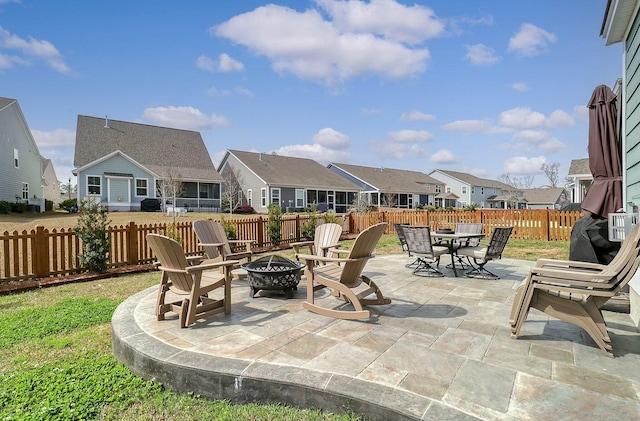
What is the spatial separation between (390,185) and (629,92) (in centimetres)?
3642

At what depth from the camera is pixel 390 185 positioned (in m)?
Answer: 40.5

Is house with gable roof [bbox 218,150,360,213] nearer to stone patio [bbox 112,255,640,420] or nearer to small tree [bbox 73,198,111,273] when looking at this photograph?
small tree [bbox 73,198,111,273]

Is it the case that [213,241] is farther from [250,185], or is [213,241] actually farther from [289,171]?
[289,171]

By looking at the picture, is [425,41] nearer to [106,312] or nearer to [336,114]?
[336,114]

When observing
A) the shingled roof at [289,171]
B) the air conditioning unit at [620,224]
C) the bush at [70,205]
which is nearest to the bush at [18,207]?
the bush at [70,205]

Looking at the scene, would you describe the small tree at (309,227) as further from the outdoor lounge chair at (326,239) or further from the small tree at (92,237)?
the outdoor lounge chair at (326,239)

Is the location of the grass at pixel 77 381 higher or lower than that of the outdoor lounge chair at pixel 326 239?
lower

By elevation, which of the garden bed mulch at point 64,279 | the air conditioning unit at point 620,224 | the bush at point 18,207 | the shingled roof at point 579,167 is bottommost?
the garden bed mulch at point 64,279

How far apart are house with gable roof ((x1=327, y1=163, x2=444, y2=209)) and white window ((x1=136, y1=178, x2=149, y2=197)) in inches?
848

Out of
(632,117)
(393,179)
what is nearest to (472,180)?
(393,179)

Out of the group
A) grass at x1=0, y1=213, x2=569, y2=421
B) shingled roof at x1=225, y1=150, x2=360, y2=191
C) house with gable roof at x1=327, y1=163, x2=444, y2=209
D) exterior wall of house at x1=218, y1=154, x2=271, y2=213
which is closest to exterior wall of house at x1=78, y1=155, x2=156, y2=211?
exterior wall of house at x1=218, y1=154, x2=271, y2=213

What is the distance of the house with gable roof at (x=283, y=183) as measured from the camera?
2953 centimetres

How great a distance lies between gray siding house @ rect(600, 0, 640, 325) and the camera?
12.9ft

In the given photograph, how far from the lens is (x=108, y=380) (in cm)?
288
